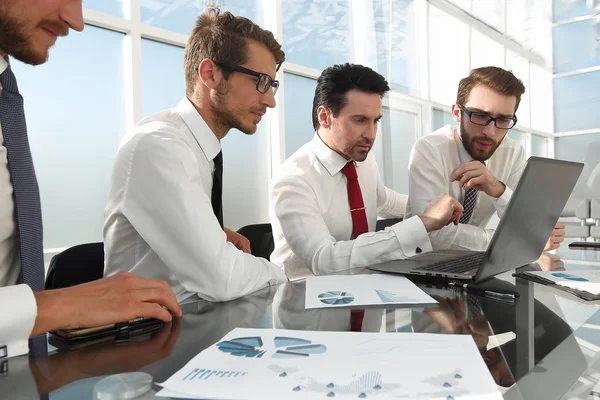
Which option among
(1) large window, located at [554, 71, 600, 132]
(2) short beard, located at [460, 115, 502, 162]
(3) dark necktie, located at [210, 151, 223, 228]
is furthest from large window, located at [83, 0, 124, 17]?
(1) large window, located at [554, 71, 600, 132]

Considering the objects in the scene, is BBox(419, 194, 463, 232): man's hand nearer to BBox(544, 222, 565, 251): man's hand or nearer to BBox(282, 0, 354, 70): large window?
BBox(544, 222, 565, 251): man's hand

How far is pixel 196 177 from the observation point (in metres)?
1.42

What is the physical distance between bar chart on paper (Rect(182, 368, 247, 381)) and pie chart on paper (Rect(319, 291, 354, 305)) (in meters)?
0.44

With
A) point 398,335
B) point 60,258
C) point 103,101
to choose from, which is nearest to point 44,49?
point 60,258

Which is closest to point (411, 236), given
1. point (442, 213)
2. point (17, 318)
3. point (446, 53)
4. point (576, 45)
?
point (442, 213)

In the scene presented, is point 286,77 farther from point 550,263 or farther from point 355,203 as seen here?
point 550,263

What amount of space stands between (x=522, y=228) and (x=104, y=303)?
0.95m

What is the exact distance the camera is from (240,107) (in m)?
1.86

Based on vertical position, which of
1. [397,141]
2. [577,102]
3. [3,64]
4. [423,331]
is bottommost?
[423,331]

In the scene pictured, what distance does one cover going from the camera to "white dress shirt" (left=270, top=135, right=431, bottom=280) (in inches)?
67.3

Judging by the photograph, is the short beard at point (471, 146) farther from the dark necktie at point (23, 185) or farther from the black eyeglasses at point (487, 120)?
the dark necktie at point (23, 185)

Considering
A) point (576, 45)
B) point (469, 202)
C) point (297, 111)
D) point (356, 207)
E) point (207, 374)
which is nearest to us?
point (207, 374)

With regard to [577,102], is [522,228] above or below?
below

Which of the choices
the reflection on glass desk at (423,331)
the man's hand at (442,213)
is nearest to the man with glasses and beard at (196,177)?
the reflection on glass desk at (423,331)
